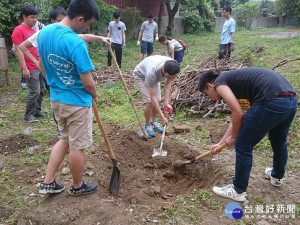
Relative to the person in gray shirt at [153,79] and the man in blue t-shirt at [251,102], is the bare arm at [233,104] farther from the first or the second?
the person in gray shirt at [153,79]

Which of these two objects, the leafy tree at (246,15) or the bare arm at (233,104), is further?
the leafy tree at (246,15)

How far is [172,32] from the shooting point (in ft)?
64.8

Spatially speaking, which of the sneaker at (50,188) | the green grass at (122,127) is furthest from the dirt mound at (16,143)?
the sneaker at (50,188)

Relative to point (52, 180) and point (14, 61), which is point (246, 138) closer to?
point (52, 180)

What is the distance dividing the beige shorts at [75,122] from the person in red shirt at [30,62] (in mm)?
2436

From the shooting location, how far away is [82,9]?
2436mm

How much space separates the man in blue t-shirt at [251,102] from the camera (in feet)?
8.59

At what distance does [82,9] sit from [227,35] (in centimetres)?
672

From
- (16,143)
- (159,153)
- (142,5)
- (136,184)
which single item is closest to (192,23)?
(142,5)

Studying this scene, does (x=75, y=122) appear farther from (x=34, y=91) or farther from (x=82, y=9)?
(x=34, y=91)

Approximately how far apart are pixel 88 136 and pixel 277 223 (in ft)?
6.71

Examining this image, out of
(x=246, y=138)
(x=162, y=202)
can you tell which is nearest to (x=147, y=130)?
(x=162, y=202)

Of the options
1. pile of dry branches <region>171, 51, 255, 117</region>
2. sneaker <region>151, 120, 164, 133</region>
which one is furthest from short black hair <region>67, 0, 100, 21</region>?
pile of dry branches <region>171, 51, 255, 117</region>

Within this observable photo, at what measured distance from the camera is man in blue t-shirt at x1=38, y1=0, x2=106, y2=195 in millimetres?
2445
